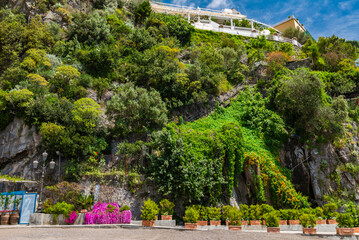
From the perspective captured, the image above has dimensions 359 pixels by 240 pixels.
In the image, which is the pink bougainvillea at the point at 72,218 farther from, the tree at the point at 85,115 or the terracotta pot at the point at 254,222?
the terracotta pot at the point at 254,222

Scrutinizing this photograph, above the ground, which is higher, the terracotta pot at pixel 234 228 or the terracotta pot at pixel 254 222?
the terracotta pot at pixel 254 222

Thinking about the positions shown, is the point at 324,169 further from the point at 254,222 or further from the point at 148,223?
the point at 148,223

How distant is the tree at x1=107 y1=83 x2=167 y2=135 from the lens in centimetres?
1777

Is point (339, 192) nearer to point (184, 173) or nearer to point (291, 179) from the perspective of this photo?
point (291, 179)

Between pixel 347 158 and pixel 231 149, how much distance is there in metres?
10.0

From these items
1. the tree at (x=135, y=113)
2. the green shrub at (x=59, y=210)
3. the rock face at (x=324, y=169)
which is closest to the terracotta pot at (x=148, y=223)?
the green shrub at (x=59, y=210)

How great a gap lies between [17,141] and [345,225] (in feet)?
62.5

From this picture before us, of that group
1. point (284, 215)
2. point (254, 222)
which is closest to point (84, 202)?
point (254, 222)

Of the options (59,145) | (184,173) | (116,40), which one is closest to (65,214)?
(59,145)

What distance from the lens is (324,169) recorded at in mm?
18812

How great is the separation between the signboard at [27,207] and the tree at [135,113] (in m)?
6.74

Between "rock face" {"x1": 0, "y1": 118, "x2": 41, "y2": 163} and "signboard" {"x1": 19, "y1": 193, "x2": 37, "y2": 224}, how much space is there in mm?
4829

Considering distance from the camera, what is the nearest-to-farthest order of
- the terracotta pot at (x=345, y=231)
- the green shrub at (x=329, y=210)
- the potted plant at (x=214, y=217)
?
the terracotta pot at (x=345, y=231), the potted plant at (x=214, y=217), the green shrub at (x=329, y=210)

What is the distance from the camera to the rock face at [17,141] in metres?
17.0
